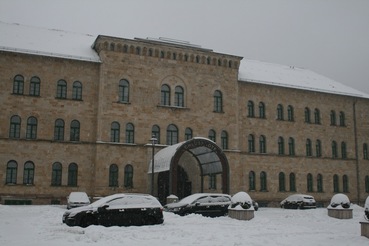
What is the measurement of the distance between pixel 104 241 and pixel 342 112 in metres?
42.0

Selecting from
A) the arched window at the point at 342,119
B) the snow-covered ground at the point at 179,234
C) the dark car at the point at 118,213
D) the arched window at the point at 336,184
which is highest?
the arched window at the point at 342,119

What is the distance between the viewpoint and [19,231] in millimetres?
18984

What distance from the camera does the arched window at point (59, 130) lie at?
125ft

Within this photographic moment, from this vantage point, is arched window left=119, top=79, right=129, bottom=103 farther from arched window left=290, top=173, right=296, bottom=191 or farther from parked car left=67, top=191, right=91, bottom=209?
arched window left=290, top=173, right=296, bottom=191

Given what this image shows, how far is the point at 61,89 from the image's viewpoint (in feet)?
128

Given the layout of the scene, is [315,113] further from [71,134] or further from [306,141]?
[71,134]

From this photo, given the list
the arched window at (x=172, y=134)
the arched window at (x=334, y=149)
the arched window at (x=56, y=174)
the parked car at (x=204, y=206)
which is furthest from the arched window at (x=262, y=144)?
the arched window at (x=56, y=174)

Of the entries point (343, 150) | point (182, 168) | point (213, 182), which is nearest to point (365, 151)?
point (343, 150)

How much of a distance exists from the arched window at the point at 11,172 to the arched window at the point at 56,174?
2.88 metres

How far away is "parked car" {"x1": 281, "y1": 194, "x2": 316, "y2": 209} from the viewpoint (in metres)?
A: 41.4

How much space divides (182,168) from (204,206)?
1461 cm

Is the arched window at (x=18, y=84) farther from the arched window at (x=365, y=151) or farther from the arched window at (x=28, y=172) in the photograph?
the arched window at (x=365, y=151)

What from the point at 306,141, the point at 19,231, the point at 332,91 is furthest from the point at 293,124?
the point at 19,231

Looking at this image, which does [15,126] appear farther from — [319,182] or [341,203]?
[319,182]
